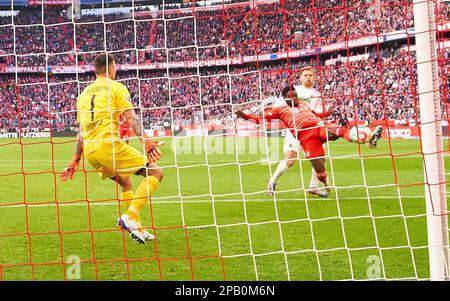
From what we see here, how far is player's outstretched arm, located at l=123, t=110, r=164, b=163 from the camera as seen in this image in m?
5.52

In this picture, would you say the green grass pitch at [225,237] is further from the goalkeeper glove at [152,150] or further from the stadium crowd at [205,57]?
the stadium crowd at [205,57]

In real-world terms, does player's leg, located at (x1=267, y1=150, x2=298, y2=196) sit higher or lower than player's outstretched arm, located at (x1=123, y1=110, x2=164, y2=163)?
lower

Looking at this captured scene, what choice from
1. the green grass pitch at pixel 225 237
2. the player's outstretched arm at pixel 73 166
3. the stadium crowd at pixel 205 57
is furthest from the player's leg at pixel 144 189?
the stadium crowd at pixel 205 57

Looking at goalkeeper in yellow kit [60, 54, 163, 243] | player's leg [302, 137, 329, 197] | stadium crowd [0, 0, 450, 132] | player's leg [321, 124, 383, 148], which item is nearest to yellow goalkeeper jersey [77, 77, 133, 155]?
goalkeeper in yellow kit [60, 54, 163, 243]

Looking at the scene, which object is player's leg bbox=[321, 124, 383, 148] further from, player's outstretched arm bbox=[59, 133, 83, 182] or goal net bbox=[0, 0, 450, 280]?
player's outstretched arm bbox=[59, 133, 83, 182]

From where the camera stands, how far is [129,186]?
627 centimetres

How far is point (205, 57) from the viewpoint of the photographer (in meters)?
25.4

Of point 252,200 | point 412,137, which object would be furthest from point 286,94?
point 412,137

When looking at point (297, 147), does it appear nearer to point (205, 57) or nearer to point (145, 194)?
point (145, 194)

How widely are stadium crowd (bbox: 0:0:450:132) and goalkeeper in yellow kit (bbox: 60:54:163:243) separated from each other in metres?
1.72

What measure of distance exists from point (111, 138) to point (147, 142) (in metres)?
0.56

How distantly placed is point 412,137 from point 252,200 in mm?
17221

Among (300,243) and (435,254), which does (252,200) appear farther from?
(435,254)

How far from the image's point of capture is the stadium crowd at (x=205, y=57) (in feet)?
37.2
